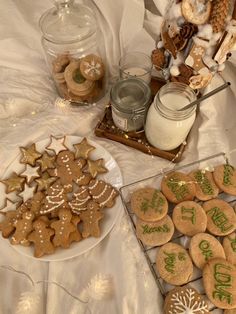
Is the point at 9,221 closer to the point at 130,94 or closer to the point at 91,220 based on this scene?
the point at 91,220

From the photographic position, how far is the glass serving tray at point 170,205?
662 mm

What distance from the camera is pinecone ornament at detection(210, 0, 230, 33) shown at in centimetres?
62

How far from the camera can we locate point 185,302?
62cm

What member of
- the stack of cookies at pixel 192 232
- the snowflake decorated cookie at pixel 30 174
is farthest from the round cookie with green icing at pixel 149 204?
the snowflake decorated cookie at pixel 30 174

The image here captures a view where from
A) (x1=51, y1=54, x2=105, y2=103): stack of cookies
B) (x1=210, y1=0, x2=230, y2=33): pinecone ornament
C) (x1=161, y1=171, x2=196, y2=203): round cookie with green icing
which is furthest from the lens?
(x1=51, y1=54, x2=105, y2=103): stack of cookies

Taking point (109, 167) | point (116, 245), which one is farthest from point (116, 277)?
point (109, 167)

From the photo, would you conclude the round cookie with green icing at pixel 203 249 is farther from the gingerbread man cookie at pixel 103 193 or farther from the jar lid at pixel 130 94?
the jar lid at pixel 130 94

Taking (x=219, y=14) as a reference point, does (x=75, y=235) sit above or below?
below

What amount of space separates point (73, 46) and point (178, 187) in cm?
39

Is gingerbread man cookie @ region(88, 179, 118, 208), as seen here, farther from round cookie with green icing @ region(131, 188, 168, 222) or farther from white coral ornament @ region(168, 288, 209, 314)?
white coral ornament @ region(168, 288, 209, 314)

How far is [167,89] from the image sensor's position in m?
0.72

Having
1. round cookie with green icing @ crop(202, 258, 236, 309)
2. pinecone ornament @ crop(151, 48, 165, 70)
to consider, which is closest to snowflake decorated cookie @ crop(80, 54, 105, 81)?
pinecone ornament @ crop(151, 48, 165, 70)

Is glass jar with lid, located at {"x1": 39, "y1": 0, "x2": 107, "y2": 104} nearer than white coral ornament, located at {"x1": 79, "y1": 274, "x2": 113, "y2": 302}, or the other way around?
white coral ornament, located at {"x1": 79, "y1": 274, "x2": 113, "y2": 302}

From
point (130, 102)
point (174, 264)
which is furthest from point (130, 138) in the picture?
point (174, 264)
